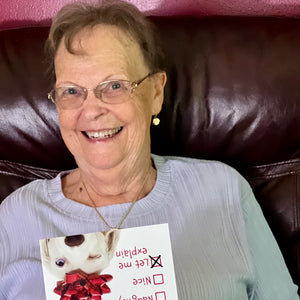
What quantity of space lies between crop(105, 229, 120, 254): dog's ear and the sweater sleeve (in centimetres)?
40

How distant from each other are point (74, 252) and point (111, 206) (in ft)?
0.78

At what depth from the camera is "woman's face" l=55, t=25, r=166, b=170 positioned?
3.42 ft

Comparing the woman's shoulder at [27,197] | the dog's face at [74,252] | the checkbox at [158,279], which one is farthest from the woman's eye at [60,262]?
the woman's shoulder at [27,197]

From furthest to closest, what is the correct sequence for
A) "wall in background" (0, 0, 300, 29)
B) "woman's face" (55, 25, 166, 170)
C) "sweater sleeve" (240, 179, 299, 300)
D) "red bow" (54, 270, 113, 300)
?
"wall in background" (0, 0, 300, 29) < "sweater sleeve" (240, 179, 299, 300) < "woman's face" (55, 25, 166, 170) < "red bow" (54, 270, 113, 300)

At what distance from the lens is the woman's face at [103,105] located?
1.04m

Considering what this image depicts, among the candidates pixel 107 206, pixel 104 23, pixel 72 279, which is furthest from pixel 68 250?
pixel 104 23

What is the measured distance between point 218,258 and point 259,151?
1.20 feet

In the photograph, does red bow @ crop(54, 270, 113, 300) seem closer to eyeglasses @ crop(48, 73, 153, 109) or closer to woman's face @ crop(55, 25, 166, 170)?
woman's face @ crop(55, 25, 166, 170)

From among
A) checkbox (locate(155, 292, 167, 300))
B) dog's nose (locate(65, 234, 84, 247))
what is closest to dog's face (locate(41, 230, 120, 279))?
dog's nose (locate(65, 234, 84, 247))

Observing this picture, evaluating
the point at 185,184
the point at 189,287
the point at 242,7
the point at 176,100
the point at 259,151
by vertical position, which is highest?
the point at 242,7

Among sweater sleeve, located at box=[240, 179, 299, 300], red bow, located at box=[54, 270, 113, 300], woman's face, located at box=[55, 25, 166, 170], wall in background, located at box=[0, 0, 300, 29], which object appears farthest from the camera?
wall in background, located at box=[0, 0, 300, 29]

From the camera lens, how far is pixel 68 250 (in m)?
0.88

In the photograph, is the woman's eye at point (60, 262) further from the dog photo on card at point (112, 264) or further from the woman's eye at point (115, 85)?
the woman's eye at point (115, 85)

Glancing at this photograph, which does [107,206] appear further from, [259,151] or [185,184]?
[259,151]
